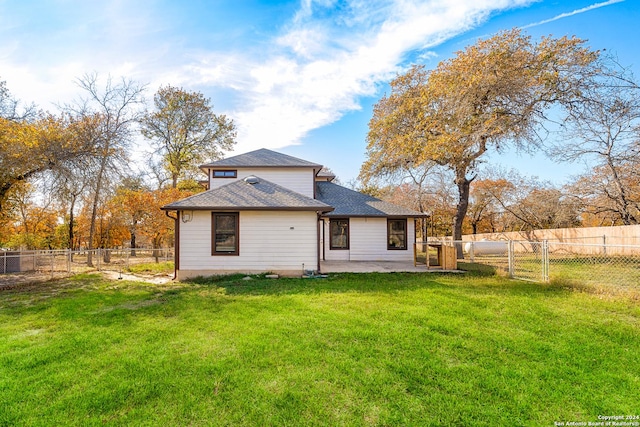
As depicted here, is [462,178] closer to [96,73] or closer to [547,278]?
[547,278]

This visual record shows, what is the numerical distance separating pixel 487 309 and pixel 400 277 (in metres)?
3.67

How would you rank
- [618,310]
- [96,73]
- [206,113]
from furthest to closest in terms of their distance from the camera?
[206,113] → [96,73] → [618,310]

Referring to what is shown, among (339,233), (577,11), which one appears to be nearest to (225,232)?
(339,233)

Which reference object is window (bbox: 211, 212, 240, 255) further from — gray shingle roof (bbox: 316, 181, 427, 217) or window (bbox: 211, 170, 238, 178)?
window (bbox: 211, 170, 238, 178)

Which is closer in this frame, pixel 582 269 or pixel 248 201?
pixel 248 201

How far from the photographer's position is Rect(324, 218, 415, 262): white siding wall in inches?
542

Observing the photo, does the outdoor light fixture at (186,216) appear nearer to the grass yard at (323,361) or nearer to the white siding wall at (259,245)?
the white siding wall at (259,245)

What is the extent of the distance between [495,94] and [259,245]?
12384 mm

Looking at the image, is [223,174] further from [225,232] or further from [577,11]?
[577,11]

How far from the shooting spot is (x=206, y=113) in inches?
968

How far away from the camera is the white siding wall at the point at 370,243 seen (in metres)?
13.8

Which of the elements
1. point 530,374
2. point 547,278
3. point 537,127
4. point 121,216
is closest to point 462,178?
point 537,127

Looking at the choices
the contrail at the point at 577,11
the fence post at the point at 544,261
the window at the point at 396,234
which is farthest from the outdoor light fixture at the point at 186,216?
the contrail at the point at 577,11

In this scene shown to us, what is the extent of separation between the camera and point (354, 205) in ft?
47.7
